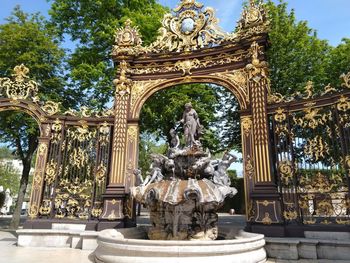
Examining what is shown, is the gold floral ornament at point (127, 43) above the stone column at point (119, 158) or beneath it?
above

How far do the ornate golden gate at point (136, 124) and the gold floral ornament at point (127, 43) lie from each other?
36 millimetres

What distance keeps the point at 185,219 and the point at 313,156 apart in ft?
12.5

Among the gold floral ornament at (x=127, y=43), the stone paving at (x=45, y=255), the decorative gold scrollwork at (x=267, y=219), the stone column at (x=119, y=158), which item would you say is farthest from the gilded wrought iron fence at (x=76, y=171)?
the decorative gold scrollwork at (x=267, y=219)

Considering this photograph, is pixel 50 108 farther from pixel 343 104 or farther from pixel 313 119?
pixel 343 104

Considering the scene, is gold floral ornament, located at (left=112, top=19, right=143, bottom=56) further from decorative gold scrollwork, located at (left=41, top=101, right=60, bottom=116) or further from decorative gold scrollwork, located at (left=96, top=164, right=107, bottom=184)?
decorative gold scrollwork, located at (left=96, top=164, right=107, bottom=184)

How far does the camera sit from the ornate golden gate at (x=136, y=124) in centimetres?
785

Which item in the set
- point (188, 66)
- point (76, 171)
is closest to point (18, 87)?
point (76, 171)

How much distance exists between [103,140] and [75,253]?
12.1 ft

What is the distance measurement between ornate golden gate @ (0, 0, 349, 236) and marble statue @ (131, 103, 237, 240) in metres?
1.28

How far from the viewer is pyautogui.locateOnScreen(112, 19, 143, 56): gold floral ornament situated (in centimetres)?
998

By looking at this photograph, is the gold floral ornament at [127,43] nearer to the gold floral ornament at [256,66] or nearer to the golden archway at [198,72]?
the golden archway at [198,72]

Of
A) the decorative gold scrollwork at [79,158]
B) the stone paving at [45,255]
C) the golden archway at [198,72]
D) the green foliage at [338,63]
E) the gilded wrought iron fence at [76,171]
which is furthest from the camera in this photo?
the green foliage at [338,63]

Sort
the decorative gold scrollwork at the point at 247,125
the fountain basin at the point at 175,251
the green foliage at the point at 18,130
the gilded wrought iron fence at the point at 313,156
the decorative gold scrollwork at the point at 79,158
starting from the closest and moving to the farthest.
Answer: the fountain basin at the point at 175,251
the gilded wrought iron fence at the point at 313,156
the decorative gold scrollwork at the point at 247,125
the decorative gold scrollwork at the point at 79,158
the green foliage at the point at 18,130

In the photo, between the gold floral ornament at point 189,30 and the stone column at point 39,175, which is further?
the gold floral ornament at point 189,30
